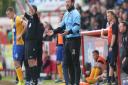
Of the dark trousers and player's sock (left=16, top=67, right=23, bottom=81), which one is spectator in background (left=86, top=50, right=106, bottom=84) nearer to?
the dark trousers

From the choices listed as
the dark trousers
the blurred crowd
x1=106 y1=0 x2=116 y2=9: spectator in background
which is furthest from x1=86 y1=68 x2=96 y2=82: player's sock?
x1=106 y1=0 x2=116 y2=9: spectator in background

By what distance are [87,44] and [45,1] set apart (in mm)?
8246

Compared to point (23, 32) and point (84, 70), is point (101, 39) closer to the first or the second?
point (84, 70)

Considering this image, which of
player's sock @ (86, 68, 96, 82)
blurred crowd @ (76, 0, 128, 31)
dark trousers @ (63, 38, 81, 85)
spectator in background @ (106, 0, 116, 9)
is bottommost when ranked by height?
player's sock @ (86, 68, 96, 82)

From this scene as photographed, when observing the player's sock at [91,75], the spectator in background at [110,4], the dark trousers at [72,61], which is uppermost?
the spectator in background at [110,4]

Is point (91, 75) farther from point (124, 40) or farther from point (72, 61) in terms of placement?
point (72, 61)

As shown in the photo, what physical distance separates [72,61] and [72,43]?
0.49 metres

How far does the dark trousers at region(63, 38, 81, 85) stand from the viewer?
1504cm

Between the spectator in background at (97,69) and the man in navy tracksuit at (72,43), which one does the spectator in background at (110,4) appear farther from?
the man in navy tracksuit at (72,43)

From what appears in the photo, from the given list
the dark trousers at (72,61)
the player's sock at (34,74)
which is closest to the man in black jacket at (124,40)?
the dark trousers at (72,61)

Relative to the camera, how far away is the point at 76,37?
49.5ft

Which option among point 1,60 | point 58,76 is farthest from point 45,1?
point 58,76

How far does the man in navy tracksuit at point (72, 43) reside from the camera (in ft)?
49.2

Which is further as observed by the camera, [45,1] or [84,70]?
[45,1]
